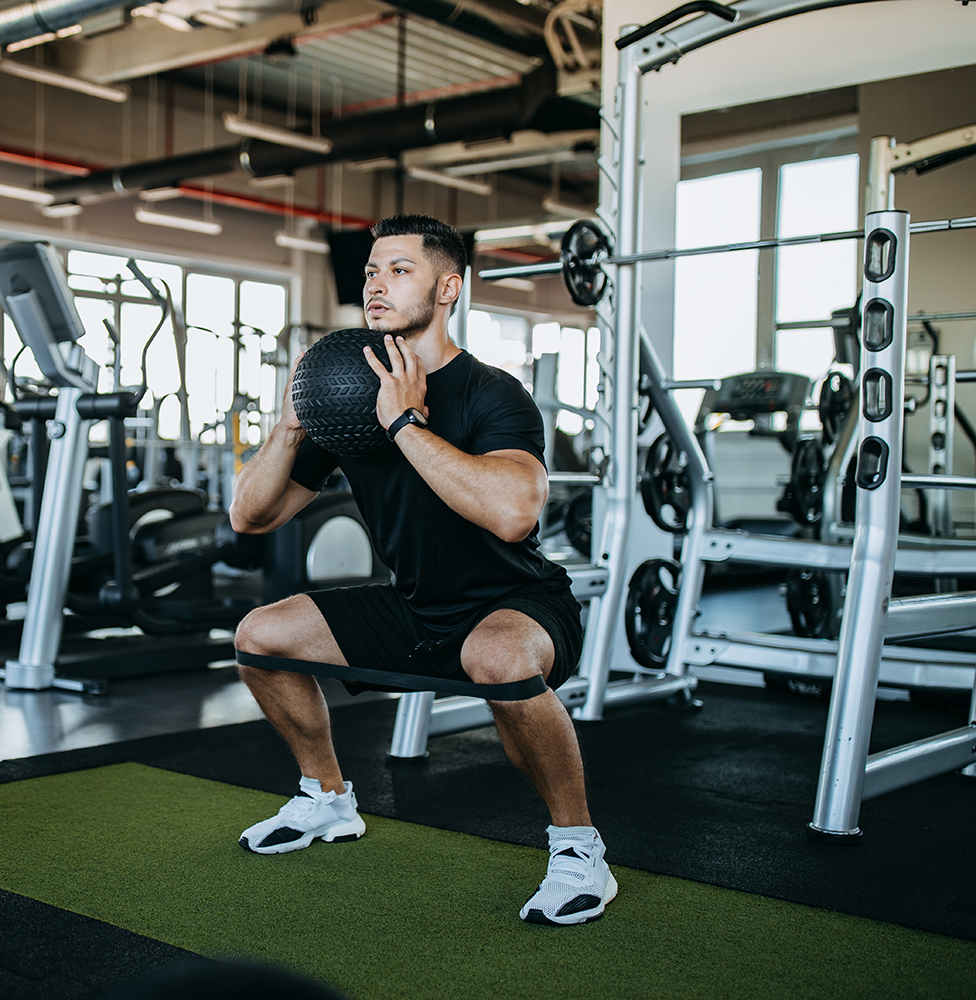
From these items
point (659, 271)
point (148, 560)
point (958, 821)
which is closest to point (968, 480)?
point (958, 821)

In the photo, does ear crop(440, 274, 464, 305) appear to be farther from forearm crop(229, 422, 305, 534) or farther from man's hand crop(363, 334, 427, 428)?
forearm crop(229, 422, 305, 534)

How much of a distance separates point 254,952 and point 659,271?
10.3ft

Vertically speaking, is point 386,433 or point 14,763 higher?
point 386,433

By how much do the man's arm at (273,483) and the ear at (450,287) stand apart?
0.30m

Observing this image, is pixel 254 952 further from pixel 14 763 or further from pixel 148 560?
pixel 148 560

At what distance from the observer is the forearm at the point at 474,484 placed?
1624 mm

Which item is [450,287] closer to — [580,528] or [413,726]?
[413,726]

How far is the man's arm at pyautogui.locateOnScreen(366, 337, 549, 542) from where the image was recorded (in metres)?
1.62

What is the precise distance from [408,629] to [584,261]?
56.3 inches

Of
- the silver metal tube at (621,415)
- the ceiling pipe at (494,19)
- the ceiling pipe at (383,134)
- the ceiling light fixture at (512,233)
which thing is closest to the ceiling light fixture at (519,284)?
the ceiling pipe at (383,134)

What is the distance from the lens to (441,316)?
6.19ft

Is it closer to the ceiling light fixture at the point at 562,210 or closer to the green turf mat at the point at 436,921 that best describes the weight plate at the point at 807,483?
the green turf mat at the point at 436,921

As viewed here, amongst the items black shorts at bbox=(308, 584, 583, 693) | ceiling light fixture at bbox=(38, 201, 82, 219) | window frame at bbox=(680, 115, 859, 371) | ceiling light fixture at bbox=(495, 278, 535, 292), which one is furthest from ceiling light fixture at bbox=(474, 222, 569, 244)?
ceiling light fixture at bbox=(495, 278, 535, 292)

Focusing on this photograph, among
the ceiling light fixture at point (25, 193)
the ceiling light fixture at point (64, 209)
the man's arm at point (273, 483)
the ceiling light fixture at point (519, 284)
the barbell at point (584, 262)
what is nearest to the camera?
Answer: the man's arm at point (273, 483)
